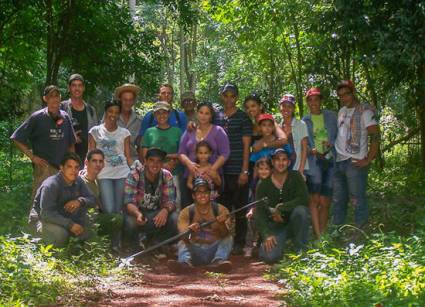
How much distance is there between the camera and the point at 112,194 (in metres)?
7.80

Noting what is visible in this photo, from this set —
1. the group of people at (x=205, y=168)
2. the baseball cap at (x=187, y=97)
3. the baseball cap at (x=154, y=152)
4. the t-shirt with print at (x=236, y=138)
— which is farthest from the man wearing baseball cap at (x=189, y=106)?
the baseball cap at (x=154, y=152)

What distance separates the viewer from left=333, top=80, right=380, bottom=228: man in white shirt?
7.73m

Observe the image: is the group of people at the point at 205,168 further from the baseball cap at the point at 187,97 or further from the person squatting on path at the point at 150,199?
the baseball cap at the point at 187,97

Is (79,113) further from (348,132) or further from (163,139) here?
(348,132)

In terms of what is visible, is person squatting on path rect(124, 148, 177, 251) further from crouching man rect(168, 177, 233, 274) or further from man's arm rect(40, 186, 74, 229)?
man's arm rect(40, 186, 74, 229)

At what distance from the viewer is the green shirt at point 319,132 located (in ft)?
26.2

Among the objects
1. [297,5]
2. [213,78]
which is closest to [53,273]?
[297,5]

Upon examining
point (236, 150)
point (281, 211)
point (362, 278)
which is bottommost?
point (362, 278)

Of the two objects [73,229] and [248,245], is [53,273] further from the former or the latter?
[248,245]

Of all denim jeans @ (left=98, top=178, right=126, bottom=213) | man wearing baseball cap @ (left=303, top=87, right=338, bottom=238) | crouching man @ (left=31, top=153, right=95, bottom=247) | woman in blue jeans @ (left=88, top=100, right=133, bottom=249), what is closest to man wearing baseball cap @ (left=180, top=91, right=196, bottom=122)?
woman in blue jeans @ (left=88, top=100, right=133, bottom=249)

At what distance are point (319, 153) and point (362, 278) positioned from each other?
2931 mm

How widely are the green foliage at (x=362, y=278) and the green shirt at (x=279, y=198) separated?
1.04 meters

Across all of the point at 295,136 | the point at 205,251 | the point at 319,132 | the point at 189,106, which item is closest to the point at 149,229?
the point at 205,251

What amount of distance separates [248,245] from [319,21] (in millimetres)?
3600
